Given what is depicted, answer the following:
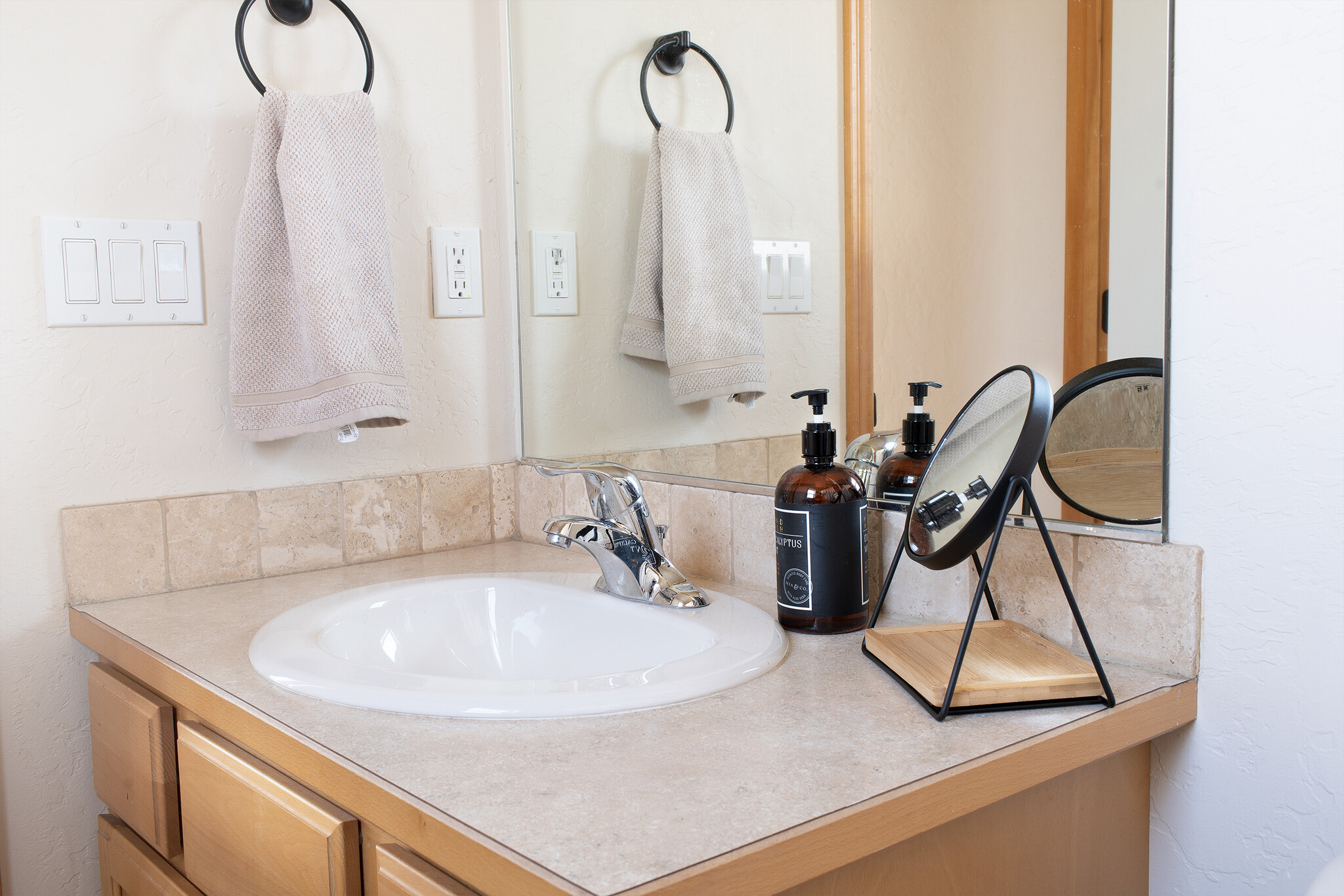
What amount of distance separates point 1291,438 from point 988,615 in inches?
11.1

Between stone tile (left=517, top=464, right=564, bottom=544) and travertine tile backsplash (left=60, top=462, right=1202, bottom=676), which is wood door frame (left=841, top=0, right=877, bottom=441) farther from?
stone tile (left=517, top=464, right=564, bottom=544)

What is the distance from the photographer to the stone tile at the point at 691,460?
3.77 feet

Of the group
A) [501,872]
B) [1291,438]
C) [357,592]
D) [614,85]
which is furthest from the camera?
[614,85]

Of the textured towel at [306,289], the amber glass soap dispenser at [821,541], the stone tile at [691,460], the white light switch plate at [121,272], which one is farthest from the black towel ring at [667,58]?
the amber glass soap dispenser at [821,541]

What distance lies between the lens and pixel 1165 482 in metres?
0.73

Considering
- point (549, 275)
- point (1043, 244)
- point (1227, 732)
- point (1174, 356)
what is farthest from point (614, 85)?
point (1227, 732)

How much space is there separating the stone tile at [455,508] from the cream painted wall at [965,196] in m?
0.67

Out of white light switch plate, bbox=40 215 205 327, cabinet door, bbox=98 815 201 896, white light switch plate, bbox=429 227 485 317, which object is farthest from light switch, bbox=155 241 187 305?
cabinet door, bbox=98 815 201 896

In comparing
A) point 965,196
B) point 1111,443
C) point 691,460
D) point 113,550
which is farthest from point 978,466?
point 113,550

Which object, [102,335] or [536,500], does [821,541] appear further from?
[102,335]

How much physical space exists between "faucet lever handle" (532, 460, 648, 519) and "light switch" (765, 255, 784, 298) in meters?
0.26

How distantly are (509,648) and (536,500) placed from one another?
1.15 feet

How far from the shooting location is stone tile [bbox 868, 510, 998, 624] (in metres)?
0.88

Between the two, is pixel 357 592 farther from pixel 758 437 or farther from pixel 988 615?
pixel 988 615
